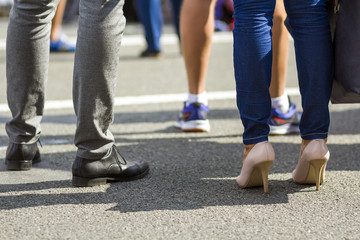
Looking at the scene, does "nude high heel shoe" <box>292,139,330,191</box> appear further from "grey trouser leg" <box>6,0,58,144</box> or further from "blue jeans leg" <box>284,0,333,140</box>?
"grey trouser leg" <box>6,0,58,144</box>

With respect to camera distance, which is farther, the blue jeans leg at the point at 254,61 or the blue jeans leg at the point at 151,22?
the blue jeans leg at the point at 151,22

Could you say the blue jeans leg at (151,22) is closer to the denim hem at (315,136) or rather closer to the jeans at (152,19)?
the jeans at (152,19)

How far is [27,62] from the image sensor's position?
258 centimetres

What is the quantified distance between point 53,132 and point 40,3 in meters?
1.14

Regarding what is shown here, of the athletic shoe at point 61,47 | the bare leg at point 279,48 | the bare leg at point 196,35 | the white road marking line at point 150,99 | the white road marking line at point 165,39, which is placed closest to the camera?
the bare leg at point 279,48

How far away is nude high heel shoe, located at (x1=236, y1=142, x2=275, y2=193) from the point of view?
2258 mm

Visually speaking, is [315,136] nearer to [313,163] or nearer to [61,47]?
[313,163]

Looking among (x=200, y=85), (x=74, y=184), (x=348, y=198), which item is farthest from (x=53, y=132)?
(x=348, y=198)

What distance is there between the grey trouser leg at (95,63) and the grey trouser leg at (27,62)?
0.29 metres

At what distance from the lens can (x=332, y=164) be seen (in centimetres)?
277

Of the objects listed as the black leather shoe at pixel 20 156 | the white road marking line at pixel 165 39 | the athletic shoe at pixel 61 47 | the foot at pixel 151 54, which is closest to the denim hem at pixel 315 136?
the black leather shoe at pixel 20 156

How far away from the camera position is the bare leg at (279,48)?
10.6 feet

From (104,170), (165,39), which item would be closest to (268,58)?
(104,170)

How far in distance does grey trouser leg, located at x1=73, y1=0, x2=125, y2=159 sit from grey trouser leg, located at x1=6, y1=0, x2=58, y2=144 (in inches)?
11.4
